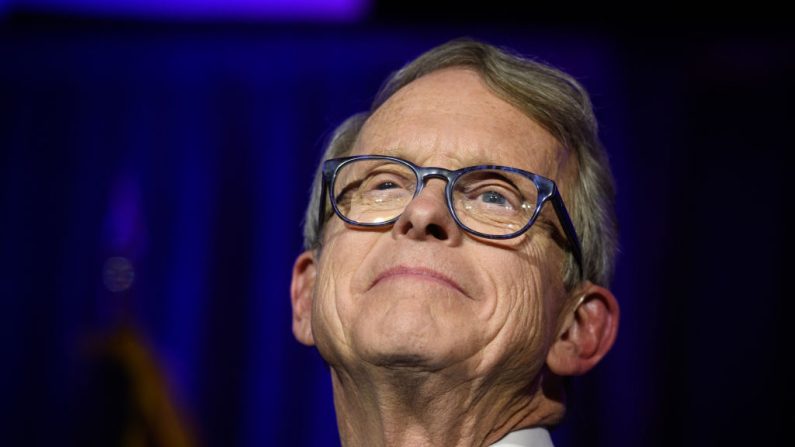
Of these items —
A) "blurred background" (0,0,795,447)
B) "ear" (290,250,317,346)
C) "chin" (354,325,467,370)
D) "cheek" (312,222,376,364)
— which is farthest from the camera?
"blurred background" (0,0,795,447)

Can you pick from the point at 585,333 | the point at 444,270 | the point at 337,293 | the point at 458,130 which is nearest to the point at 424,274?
the point at 444,270

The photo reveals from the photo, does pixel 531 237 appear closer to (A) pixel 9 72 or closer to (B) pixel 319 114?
(B) pixel 319 114

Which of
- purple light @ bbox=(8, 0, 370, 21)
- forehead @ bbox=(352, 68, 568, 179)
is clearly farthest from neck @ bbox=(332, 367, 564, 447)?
purple light @ bbox=(8, 0, 370, 21)

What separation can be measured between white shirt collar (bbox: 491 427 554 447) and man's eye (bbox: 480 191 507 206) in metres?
0.38

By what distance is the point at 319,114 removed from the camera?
3.89 metres

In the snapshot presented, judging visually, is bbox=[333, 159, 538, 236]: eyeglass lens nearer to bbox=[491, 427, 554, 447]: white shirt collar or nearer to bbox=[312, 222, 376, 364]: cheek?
bbox=[312, 222, 376, 364]: cheek

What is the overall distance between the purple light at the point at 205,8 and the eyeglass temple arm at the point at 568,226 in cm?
266

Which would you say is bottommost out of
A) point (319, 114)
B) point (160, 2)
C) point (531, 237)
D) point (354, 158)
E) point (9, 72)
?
point (531, 237)

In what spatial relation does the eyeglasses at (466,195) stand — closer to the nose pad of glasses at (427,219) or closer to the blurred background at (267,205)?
the nose pad of glasses at (427,219)

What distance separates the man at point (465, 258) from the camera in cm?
119

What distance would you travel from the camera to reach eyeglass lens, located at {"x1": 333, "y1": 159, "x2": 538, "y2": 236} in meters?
1.27

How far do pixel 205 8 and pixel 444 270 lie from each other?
3.12 meters

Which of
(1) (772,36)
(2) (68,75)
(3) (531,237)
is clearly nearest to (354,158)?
(3) (531,237)

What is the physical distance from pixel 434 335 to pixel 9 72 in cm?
370
